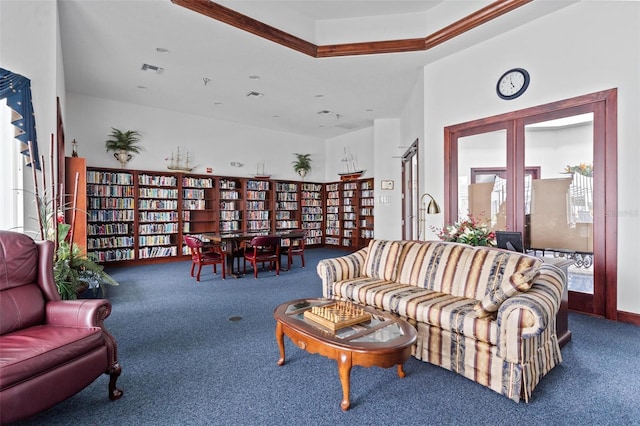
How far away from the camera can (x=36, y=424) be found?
5.86 feet

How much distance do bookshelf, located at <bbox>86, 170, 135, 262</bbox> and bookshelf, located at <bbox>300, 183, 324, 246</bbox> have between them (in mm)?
4362

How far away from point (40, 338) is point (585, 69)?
5219 millimetres

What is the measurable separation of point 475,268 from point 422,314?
0.64 metres

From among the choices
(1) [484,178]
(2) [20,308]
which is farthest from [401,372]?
(1) [484,178]

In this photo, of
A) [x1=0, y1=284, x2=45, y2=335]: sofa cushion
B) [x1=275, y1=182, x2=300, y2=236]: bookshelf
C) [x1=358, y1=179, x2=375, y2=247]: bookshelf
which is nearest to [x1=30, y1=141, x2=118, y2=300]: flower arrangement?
[x1=0, y1=284, x2=45, y2=335]: sofa cushion

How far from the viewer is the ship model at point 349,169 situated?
9062mm

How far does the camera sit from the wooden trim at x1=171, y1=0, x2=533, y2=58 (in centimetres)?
369

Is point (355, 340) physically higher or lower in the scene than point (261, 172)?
lower

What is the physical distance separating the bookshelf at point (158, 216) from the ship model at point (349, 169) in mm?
4452

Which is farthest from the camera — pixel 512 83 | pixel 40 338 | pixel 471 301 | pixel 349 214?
pixel 349 214

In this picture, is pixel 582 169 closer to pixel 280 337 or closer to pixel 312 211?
pixel 280 337

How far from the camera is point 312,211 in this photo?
384 inches

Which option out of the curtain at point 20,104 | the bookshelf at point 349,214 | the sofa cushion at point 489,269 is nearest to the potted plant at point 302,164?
the bookshelf at point 349,214

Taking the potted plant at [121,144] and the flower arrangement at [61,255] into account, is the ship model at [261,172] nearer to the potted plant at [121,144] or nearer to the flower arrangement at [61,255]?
the potted plant at [121,144]
